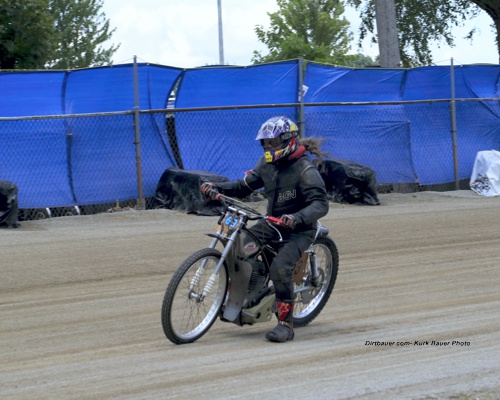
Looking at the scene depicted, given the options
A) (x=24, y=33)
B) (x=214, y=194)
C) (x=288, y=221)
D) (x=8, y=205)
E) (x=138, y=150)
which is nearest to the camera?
(x=288, y=221)

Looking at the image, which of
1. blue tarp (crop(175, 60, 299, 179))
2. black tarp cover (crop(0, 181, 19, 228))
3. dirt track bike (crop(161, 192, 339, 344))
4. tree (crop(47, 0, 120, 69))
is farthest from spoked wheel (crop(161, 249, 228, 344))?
tree (crop(47, 0, 120, 69))

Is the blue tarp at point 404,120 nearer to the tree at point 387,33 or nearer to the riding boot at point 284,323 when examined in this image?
the tree at point 387,33

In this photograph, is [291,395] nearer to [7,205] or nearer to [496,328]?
[496,328]

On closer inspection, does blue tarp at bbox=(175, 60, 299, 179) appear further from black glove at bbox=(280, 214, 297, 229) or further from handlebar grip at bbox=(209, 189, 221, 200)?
black glove at bbox=(280, 214, 297, 229)

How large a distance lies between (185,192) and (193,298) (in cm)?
901

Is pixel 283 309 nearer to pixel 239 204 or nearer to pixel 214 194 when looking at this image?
pixel 239 204

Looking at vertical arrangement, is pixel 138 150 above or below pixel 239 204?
above

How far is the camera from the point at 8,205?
14.1 meters

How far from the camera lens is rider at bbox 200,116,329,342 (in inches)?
292

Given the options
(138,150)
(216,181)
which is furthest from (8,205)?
(216,181)

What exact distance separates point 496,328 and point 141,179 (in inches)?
380

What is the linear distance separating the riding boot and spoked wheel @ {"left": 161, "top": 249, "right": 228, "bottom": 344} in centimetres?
46

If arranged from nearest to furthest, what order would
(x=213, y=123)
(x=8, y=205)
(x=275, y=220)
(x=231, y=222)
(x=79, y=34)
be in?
(x=275, y=220)
(x=231, y=222)
(x=8, y=205)
(x=213, y=123)
(x=79, y=34)

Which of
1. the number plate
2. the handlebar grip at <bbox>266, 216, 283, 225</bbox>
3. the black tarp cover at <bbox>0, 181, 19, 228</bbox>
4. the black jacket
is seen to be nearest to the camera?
the handlebar grip at <bbox>266, 216, 283, 225</bbox>
